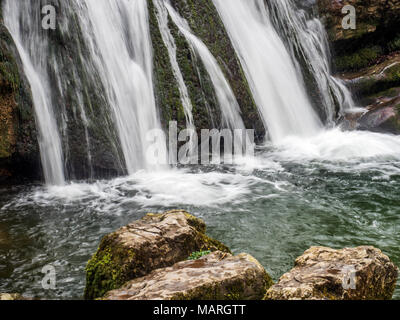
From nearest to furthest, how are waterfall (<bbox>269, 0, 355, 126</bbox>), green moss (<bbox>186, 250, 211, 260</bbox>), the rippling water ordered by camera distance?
1. green moss (<bbox>186, 250, 211, 260</bbox>)
2. the rippling water
3. waterfall (<bbox>269, 0, 355, 126</bbox>)

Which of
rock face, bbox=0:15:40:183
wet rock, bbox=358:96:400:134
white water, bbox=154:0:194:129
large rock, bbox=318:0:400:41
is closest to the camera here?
rock face, bbox=0:15:40:183

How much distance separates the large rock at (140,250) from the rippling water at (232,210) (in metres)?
0.52

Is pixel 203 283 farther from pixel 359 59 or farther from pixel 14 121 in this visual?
pixel 359 59

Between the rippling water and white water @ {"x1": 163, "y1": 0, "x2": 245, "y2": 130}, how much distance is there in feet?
4.27

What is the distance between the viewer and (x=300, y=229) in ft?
18.0

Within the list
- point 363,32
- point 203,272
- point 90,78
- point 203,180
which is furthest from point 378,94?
point 203,272

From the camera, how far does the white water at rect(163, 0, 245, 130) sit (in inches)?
373

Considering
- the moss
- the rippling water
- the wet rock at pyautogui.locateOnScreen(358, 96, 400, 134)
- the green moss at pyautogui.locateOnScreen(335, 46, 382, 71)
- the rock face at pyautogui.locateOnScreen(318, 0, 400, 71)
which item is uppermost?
the rock face at pyautogui.locateOnScreen(318, 0, 400, 71)

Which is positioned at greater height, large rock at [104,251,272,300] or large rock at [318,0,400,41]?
large rock at [318,0,400,41]

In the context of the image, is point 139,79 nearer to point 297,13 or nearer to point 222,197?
point 222,197

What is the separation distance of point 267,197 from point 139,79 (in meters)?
3.89

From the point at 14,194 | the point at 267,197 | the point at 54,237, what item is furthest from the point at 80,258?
the point at 267,197

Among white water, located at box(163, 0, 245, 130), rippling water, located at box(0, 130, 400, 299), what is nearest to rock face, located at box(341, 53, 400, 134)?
rippling water, located at box(0, 130, 400, 299)

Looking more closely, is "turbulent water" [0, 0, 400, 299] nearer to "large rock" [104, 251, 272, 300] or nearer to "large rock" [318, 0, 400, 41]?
"large rock" [104, 251, 272, 300]
